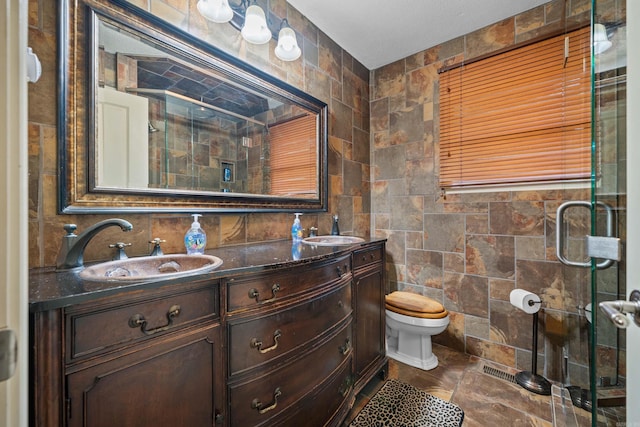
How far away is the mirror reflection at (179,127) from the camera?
1.11m

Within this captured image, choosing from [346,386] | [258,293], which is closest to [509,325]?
[346,386]

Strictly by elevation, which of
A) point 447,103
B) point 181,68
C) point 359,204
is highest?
point 447,103

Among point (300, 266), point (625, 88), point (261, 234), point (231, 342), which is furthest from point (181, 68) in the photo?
point (625, 88)

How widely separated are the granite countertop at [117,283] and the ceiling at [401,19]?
1.79 meters

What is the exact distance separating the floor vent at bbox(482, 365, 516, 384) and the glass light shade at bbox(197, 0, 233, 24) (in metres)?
2.88

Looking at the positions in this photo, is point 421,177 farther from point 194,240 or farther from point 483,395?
point 194,240

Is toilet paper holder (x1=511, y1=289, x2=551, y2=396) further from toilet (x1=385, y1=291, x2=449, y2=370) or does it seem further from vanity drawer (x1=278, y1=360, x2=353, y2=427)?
vanity drawer (x1=278, y1=360, x2=353, y2=427)

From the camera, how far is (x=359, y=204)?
2.57 meters

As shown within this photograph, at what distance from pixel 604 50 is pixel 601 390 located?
43.2 inches

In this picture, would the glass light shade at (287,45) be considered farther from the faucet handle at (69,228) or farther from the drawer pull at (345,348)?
the drawer pull at (345,348)

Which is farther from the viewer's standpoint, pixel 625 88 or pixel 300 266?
pixel 300 266

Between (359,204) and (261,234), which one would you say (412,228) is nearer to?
(359,204)

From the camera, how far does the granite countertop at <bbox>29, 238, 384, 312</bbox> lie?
0.62 meters

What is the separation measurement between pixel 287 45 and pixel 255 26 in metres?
0.25
